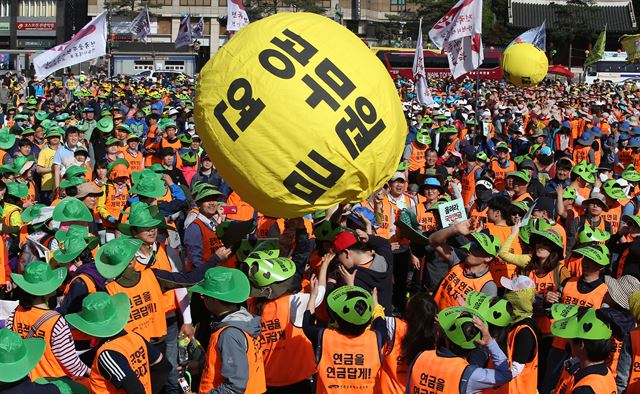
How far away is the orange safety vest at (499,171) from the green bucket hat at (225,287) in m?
7.04

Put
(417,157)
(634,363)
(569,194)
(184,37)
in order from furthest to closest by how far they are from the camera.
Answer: (184,37) < (417,157) < (569,194) < (634,363)

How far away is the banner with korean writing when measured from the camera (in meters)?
7.06

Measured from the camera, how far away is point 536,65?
14.4 m

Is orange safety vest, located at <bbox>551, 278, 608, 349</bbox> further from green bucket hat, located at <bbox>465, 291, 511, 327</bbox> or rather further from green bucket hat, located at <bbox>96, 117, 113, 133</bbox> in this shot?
green bucket hat, located at <bbox>96, 117, 113, 133</bbox>

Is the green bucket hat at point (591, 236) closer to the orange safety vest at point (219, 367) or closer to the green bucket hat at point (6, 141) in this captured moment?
the orange safety vest at point (219, 367)

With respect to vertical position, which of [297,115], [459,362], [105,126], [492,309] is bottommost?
[459,362]

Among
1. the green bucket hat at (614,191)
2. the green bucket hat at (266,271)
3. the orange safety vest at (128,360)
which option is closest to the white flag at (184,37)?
the green bucket hat at (614,191)

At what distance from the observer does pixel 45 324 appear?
179 inches

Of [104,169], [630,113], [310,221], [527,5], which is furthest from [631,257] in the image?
[527,5]

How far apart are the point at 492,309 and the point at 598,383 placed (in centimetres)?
68

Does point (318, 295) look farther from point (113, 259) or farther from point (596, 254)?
point (596, 254)

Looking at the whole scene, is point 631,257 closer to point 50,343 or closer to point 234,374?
point 234,374

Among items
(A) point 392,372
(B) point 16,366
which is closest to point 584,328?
(A) point 392,372

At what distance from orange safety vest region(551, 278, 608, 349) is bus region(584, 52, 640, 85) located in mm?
37481
